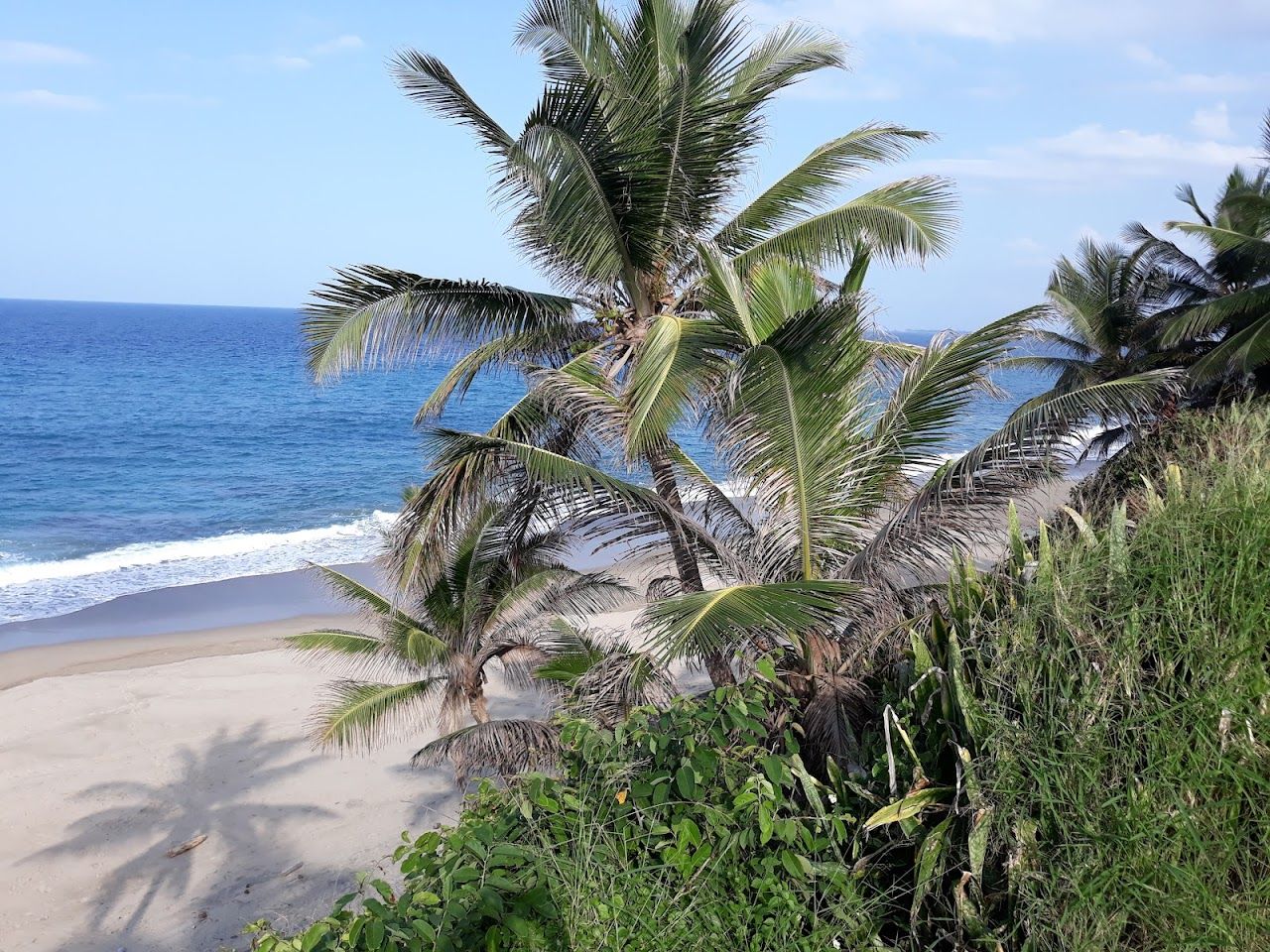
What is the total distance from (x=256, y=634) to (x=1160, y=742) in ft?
54.7

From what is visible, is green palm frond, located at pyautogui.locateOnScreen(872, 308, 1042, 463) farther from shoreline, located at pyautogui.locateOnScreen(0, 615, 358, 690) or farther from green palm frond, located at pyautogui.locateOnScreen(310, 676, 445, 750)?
shoreline, located at pyautogui.locateOnScreen(0, 615, 358, 690)

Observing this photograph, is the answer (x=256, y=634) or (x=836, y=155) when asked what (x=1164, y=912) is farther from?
(x=256, y=634)

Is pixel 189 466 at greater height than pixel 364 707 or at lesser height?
lesser

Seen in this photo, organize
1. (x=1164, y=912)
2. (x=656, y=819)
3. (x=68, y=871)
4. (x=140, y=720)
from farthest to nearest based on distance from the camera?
(x=140, y=720), (x=68, y=871), (x=656, y=819), (x=1164, y=912)

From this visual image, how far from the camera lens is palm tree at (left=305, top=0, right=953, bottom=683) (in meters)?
7.11

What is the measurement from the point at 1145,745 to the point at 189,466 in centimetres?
3707

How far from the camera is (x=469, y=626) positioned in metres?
9.27

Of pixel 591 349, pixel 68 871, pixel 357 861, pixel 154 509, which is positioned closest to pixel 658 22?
pixel 591 349

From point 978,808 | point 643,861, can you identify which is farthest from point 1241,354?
point 643,861

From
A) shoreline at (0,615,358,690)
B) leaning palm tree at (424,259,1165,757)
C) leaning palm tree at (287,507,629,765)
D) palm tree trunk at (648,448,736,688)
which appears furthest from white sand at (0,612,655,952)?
leaning palm tree at (424,259,1165,757)

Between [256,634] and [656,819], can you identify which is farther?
[256,634]

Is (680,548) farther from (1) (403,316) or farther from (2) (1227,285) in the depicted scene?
(2) (1227,285)

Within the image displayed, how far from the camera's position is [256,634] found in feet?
56.7

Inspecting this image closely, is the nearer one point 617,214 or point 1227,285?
point 617,214
